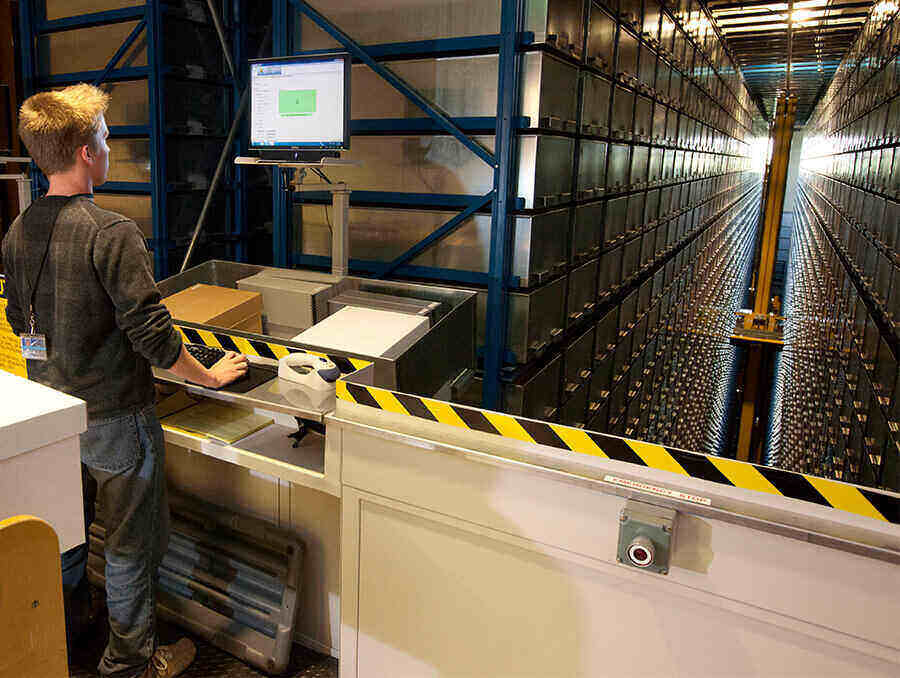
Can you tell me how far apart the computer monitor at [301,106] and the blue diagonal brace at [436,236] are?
93 cm

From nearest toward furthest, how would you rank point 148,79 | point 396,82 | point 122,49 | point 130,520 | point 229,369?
point 130,520 → point 229,369 → point 396,82 → point 148,79 → point 122,49

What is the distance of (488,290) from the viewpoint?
3881 millimetres

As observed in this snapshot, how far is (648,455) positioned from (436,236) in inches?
96.7

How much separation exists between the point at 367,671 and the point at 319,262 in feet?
8.84

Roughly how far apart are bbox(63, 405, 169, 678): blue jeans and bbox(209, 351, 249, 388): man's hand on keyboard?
23 centimetres

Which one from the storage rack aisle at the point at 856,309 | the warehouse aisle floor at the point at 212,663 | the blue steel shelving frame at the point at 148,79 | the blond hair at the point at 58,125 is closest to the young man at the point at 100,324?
the blond hair at the point at 58,125

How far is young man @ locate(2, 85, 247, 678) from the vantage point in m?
2.11

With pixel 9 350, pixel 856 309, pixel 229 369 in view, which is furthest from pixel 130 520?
pixel 856 309

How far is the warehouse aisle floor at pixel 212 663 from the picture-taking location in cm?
270

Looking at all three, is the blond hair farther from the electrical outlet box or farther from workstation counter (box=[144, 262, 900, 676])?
the electrical outlet box

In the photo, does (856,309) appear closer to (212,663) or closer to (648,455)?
(648,455)

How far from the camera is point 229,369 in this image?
97.6 inches

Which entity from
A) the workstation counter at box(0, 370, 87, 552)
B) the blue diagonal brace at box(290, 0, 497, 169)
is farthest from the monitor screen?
the workstation counter at box(0, 370, 87, 552)

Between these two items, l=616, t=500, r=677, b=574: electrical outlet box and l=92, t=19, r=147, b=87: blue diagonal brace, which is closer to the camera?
l=616, t=500, r=677, b=574: electrical outlet box
